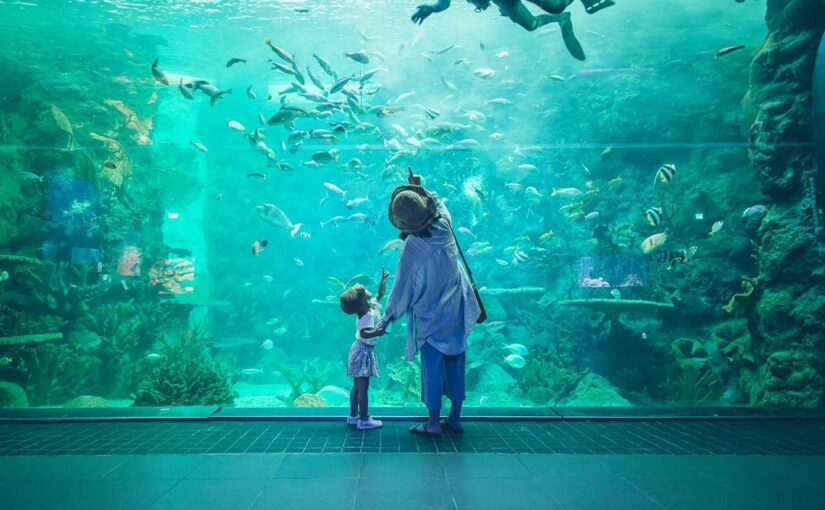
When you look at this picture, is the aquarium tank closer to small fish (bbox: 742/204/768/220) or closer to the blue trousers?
small fish (bbox: 742/204/768/220)

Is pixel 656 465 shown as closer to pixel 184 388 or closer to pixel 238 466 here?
pixel 238 466

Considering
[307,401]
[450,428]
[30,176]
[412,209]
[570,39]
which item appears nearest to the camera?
[412,209]

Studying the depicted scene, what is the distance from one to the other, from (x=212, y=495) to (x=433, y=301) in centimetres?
212

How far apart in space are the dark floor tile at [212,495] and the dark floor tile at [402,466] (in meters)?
0.74

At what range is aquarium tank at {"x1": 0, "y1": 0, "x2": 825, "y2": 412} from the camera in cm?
668

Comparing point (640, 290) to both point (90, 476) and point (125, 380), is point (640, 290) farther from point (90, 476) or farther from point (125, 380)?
point (125, 380)

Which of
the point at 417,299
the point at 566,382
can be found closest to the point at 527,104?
the point at 566,382

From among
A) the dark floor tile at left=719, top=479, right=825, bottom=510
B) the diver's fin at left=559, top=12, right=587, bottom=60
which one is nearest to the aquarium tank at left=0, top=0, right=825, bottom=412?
the diver's fin at left=559, top=12, right=587, bottom=60

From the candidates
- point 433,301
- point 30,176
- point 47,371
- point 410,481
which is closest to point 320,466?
point 410,481

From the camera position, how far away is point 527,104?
16.0 m

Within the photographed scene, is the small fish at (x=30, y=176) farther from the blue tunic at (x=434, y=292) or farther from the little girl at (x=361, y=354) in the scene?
the blue tunic at (x=434, y=292)

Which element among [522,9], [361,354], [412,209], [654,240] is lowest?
[361,354]

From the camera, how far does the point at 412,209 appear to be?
11.5 feet

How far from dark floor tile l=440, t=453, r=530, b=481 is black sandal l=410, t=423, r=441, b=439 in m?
0.42
